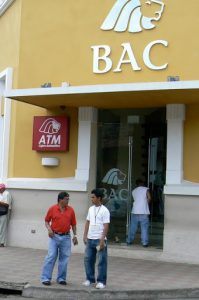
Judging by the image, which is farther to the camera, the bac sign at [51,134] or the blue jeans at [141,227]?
the bac sign at [51,134]

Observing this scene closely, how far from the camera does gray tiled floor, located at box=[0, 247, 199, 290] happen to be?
951 centimetres

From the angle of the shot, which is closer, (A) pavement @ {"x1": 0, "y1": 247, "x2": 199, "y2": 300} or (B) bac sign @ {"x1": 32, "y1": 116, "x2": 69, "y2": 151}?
(A) pavement @ {"x1": 0, "y1": 247, "x2": 199, "y2": 300}

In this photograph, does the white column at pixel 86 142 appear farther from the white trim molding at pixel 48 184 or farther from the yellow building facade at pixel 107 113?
the white trim molding at pixel 48 184

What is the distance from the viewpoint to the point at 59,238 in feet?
30.3

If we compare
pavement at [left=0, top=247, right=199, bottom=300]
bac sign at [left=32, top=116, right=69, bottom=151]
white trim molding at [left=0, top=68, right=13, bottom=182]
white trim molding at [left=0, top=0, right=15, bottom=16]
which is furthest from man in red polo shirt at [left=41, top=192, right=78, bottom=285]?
white trim molding at [left=0, top=0, right=15, bottom=16]

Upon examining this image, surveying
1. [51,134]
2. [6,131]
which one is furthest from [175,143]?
[6,131]

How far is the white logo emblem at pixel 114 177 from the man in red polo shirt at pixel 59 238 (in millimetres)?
4390

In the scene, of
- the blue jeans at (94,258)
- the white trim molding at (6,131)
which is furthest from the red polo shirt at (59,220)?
the white trim molding at (6,131)

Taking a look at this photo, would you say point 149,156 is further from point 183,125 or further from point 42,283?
point 42,283

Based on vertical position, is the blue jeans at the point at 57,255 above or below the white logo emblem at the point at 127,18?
below

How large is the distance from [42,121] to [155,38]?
11.8 ft

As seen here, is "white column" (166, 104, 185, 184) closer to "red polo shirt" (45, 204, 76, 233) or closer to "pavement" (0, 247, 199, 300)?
"pavement" (0, 247, 199, 300)

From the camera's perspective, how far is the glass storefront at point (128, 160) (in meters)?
13.1

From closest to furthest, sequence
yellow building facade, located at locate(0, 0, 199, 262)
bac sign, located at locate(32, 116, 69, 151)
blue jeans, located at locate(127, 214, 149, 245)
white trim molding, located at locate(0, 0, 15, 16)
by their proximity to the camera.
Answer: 1. yellow building facade, located at locate(0, 0, 199, 262)
2. blue jeans, located at locate(127, 214, 149, 245)
3. bac sign, located at locate(32, 116, 69, 151)
4. white trim molding, located at locate(0, 0, 15, 16)
